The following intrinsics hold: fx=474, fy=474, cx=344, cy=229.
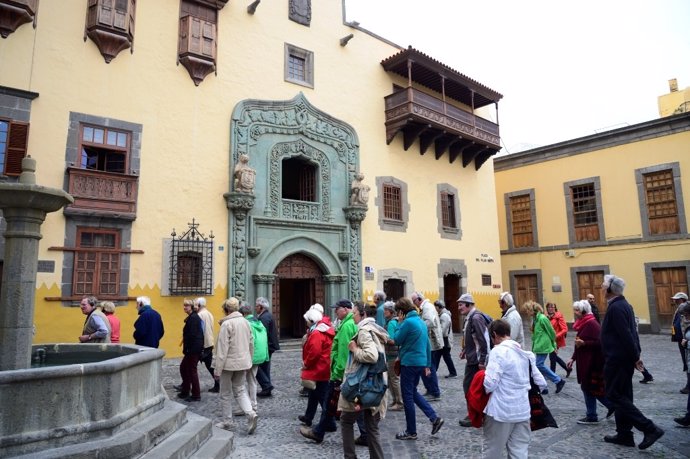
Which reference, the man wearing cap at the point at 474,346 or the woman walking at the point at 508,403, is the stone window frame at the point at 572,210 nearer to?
the man wearing cap at the point at 474,346

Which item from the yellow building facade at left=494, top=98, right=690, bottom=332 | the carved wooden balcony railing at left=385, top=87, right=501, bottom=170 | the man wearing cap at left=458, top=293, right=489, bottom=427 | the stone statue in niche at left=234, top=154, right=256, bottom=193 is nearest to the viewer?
the man wearing cap at left=458, top=293, right=489, bottom=427

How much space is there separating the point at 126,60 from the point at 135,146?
2.36 m

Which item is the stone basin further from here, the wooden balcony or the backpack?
the wooden balcony

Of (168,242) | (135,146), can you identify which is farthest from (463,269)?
(135,146)

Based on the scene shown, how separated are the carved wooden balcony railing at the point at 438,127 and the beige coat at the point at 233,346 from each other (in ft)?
42.5

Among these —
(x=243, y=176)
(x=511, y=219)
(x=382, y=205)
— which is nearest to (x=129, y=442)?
(x=243, y=176)

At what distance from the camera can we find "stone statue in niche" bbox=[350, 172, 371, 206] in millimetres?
16812

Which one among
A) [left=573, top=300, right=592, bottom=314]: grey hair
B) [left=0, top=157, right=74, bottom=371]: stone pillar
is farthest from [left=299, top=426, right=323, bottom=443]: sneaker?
[left=573, top=300, right=592, bottom=314]: grey hair

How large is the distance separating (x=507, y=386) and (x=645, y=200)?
68.8ft

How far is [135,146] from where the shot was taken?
1262 cm

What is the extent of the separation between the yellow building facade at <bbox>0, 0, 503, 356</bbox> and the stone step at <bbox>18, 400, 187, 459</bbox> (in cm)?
720

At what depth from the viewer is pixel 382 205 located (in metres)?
18.0

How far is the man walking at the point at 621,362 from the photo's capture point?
5500 mm

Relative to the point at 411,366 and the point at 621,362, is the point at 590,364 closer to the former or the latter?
the point at 621,362
